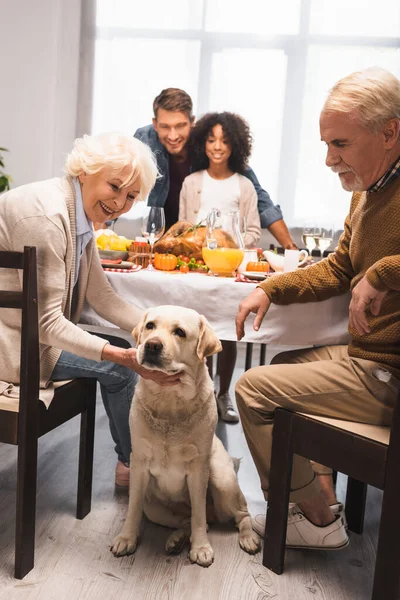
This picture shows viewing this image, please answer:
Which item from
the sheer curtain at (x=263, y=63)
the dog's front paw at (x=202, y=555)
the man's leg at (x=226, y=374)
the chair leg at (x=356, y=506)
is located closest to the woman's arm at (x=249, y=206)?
the man's leg at (x=226, y=374)

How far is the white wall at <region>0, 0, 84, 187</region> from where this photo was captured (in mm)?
5906

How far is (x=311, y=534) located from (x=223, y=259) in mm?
1009

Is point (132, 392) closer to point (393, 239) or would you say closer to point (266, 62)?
point (393, 239)

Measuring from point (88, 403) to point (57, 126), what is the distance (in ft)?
14.5

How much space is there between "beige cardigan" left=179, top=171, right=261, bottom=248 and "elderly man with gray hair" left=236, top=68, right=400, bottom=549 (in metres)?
1.97

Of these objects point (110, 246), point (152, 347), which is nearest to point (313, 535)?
point (152, 347)

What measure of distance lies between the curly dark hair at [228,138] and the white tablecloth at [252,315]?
195 centimetres

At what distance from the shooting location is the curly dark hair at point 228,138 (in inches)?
156

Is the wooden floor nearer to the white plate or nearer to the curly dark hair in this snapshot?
the white plate

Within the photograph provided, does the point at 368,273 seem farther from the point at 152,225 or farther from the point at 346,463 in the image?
the point at 152,225

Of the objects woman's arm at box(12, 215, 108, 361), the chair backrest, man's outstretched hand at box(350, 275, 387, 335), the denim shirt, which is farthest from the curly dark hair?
the chair backrest

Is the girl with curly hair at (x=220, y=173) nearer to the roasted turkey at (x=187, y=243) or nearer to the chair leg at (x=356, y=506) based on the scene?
the roasted turkey at (x=187, y=243)

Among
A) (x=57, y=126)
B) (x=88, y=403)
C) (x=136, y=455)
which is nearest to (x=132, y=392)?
(x=88, y=403)

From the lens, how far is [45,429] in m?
1.98
